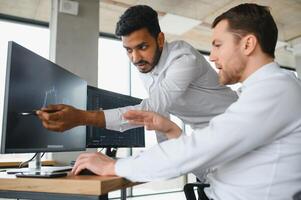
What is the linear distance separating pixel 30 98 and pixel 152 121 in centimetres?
44

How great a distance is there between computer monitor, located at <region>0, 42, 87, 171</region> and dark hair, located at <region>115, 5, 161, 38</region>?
35cm

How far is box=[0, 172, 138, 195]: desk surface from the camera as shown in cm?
79

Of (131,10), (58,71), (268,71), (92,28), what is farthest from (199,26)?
(268,71)

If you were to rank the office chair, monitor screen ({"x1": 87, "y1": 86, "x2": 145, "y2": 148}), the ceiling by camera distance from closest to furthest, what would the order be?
1. the office chair
2. monitor screen ({"x1": 87, "y1": 86, "x2": 145, "y2": 148})
3. the ceiling

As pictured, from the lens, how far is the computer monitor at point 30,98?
100 cm

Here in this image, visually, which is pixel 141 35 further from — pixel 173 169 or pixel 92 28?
pixel 92 28

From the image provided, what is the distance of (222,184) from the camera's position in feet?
2.91

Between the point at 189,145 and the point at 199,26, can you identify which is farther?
the point at 199,26

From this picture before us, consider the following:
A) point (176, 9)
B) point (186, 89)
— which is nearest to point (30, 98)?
point (186, 89)

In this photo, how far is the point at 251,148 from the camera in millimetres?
779

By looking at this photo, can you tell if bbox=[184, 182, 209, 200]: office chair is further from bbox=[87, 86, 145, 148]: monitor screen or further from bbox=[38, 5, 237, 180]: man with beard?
bbox=[87, 86, 145, 148]: monitor screen

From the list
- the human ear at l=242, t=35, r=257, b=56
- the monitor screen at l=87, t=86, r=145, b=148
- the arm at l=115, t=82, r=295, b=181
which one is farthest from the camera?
the monitor screen at l=87, t=86, r=145, b=148

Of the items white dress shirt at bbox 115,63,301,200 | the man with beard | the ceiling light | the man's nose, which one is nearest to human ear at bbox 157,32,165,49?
the man with beard

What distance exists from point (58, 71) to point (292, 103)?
3.06 ft
